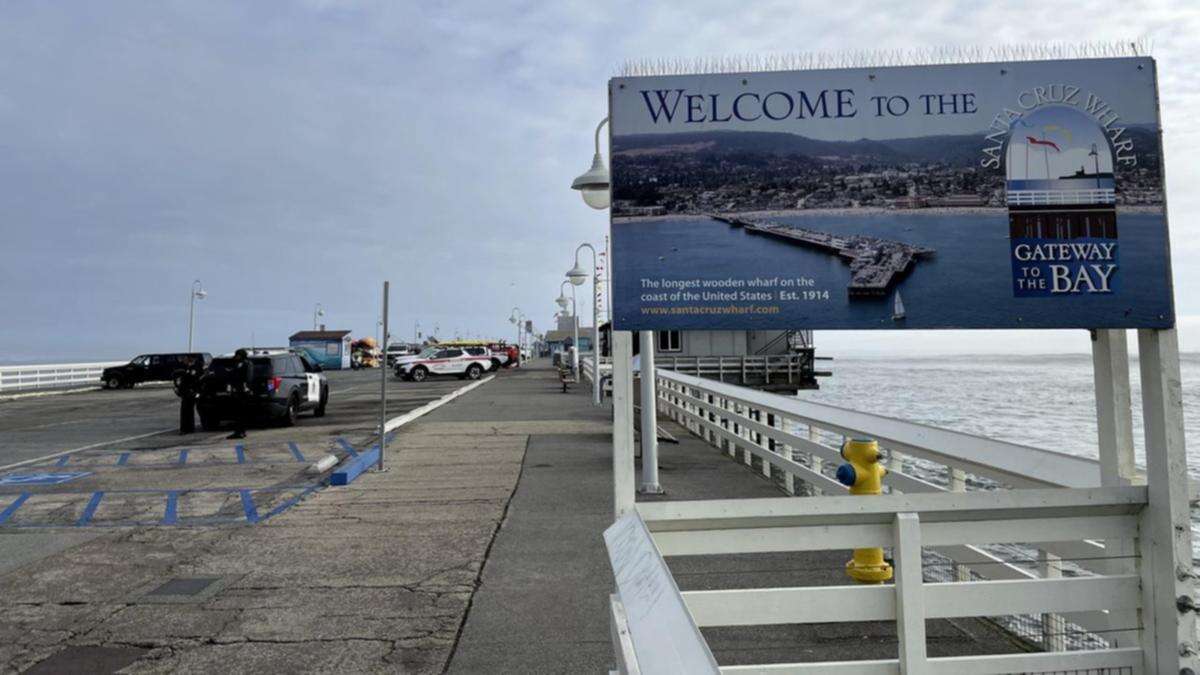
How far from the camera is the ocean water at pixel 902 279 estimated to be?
11.2 ft

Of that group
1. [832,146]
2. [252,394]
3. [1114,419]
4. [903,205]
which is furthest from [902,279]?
[252,394]

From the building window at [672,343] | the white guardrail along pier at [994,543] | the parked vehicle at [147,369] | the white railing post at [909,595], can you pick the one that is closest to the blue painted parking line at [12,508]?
the white guardrail along pier at [994,543]

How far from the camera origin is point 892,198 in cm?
344

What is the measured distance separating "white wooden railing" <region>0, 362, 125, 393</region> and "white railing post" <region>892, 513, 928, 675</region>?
38.8m

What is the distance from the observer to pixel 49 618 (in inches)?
187

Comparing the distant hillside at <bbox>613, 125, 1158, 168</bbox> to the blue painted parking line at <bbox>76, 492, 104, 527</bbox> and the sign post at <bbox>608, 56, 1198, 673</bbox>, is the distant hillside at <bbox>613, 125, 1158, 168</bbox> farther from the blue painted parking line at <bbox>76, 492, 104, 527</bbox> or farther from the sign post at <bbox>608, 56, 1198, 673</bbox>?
the blue painted parking line at <bbox>76, 492, 104, 527</bbox>

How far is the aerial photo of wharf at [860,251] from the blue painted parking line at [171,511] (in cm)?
673

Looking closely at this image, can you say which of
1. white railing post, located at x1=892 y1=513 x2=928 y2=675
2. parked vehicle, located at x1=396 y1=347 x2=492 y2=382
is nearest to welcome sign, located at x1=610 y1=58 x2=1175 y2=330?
white railing post, located at x1=892 y1=513 x2=928 y2=675

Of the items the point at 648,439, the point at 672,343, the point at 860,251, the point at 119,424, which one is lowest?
the point at 119,424

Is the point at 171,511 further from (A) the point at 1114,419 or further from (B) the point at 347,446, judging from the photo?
(A) the point at 1114,419

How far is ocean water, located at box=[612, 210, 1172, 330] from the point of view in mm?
3416

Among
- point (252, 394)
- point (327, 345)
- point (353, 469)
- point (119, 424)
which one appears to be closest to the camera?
point (353, 469)

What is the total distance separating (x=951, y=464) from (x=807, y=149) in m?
2.17

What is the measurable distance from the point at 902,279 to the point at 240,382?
1544 centimetres
